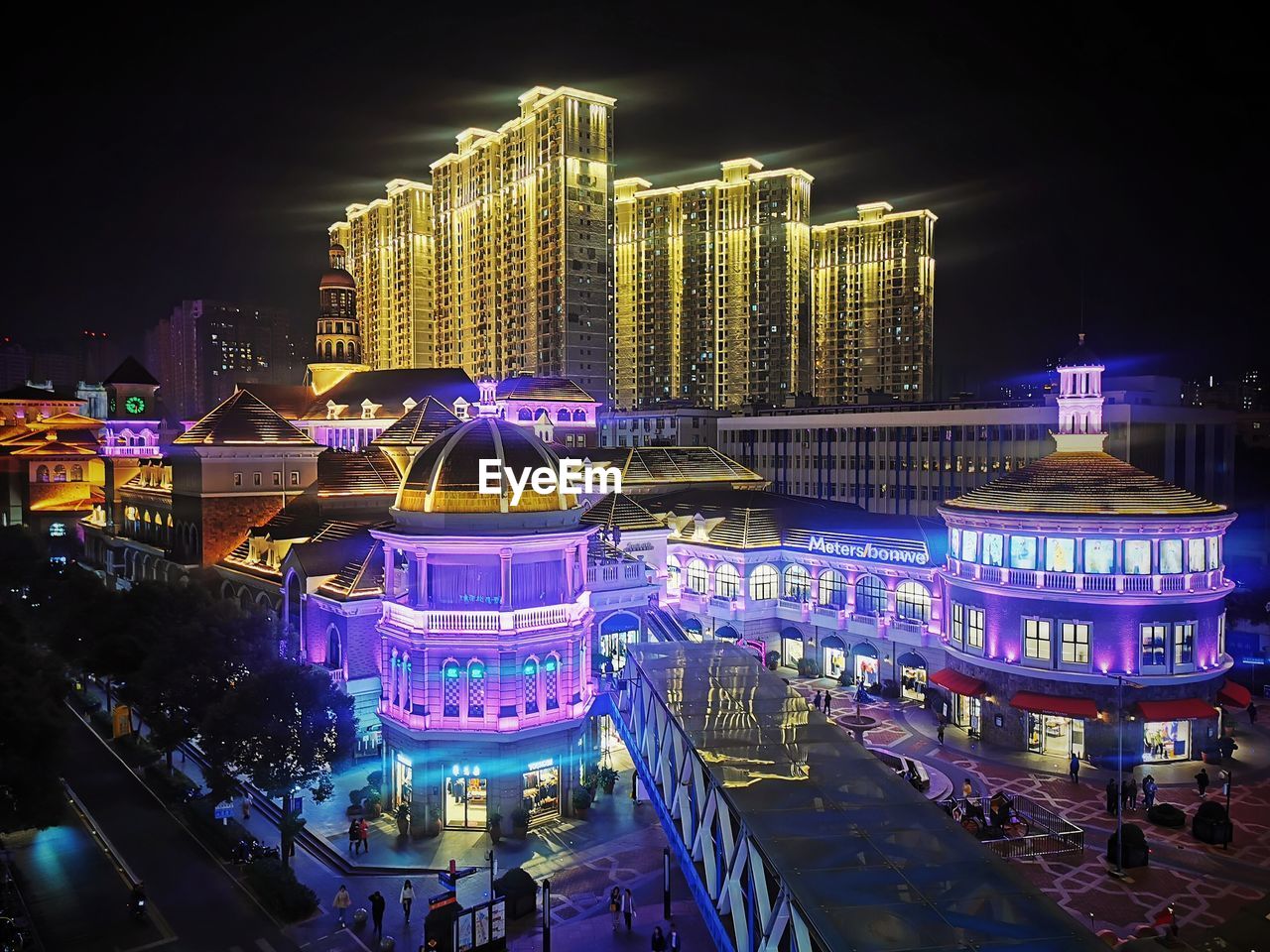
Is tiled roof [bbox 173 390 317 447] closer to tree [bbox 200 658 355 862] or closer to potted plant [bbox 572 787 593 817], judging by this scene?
tree [bbox 200 658 355 862]

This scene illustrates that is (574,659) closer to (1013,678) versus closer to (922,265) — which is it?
(1013,678)

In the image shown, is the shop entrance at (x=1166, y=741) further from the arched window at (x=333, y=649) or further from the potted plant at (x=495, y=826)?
the arched window at (x=333, y=649)

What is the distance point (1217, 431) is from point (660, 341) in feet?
292

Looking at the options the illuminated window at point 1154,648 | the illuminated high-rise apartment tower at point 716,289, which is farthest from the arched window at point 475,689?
the illuminated high-rise apartment tower at point 716,289

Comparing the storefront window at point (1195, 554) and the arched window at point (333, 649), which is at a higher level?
the storefront window at point (1195, 554)

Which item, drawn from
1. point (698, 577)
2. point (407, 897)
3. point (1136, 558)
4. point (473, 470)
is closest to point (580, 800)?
point (407, 897)

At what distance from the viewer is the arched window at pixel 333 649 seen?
44406mm

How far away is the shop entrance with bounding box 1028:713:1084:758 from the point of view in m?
43.2

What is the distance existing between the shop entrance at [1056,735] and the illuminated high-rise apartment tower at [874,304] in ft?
398

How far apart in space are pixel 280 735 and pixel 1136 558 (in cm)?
3770

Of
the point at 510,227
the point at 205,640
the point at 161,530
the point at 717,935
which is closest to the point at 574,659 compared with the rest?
the point at 205,640

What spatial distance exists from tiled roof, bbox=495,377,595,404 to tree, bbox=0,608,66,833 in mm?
68611

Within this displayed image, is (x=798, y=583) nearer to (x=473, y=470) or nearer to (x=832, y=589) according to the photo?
(x=832, y=589)

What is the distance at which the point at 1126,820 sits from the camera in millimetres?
36031
